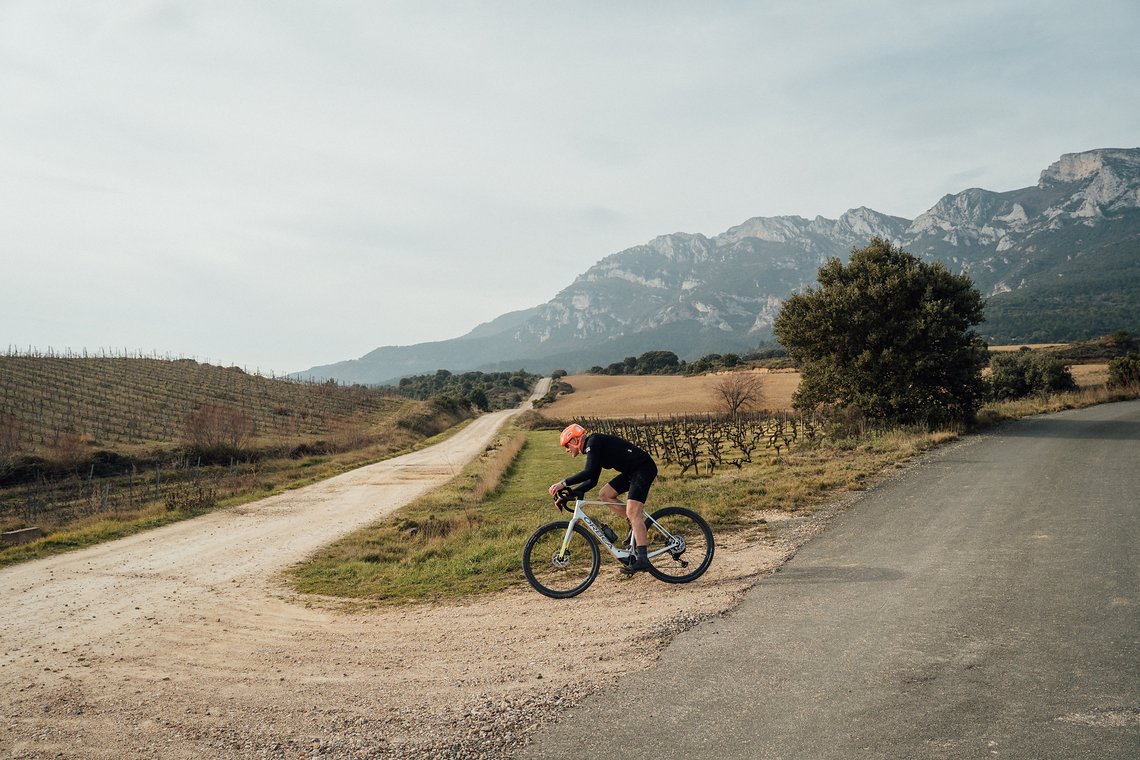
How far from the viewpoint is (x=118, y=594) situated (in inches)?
472

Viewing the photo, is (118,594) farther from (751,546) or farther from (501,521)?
(751,546)

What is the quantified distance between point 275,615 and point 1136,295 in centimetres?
25734

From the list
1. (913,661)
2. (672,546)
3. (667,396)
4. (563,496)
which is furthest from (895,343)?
(667,396)

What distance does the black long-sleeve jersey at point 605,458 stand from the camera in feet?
27.5

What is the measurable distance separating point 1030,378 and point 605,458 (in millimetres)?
49851

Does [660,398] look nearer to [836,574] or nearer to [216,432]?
[216,432]

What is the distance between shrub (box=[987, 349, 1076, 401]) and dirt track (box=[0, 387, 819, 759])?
4308cm

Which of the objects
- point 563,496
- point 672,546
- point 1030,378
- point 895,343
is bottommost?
point 1030,378

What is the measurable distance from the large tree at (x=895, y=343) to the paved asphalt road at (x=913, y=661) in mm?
16884

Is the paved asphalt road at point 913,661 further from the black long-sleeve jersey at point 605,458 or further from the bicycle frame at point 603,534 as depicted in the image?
the black long-sleeve jersey at point 605,458

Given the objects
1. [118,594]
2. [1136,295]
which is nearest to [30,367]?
[118,594]

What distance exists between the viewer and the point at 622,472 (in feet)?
28.9

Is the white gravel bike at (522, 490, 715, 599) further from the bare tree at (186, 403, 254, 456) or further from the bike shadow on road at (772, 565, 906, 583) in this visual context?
the bare tree at (186, 403, 254, 456)

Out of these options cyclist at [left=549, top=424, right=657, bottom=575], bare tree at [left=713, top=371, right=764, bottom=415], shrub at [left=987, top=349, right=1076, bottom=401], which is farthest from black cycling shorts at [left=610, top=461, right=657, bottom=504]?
bare tree at [left=713, top=371, right=764, bottom=415]
